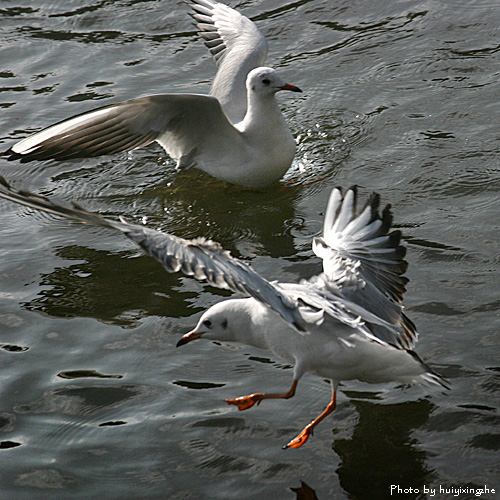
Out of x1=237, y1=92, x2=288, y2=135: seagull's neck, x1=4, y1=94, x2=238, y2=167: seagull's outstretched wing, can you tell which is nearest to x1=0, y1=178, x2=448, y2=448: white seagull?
x1=4, y1=94, x2=238, y2=167: seagull's outstretched wing

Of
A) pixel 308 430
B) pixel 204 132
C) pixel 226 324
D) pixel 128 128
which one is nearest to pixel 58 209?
pixel 226 324

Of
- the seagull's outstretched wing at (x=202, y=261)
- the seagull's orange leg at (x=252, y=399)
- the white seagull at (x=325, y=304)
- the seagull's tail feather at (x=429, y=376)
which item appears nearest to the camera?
A: the seagull's outstretched wing at (x=202, y=261)

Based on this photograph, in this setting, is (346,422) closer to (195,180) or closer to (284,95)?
(195,180)

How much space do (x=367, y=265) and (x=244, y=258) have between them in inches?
58.5

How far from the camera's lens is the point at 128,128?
268 inches

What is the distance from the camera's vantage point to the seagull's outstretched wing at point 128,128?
658 cm

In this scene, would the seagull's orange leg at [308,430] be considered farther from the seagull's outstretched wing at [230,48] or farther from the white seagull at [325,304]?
the seagull's outstretched wing at [230,48]

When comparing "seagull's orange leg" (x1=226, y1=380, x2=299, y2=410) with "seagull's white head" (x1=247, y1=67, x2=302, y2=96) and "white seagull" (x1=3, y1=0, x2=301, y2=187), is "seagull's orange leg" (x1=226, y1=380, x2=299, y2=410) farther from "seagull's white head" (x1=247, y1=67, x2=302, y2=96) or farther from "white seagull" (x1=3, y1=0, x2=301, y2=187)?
"seagull's white head" (x1=247, y1=67, x2=302, y2=96)

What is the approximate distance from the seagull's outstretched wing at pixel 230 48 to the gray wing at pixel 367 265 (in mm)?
2853

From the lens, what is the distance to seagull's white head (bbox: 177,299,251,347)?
185 inches

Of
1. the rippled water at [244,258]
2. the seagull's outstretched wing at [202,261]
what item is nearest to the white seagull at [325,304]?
the seagull's outstretched wing at [202,261]

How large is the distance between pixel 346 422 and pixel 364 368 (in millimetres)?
332

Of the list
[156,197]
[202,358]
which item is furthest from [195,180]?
[202,358]

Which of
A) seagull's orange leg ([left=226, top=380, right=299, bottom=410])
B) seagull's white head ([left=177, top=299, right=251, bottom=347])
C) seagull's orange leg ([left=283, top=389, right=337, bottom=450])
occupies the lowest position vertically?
seagull's orange leg ([left=283, top=389, right=337, bottom=450])
